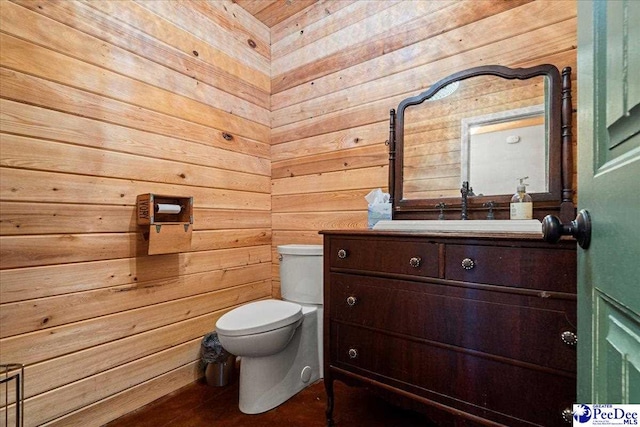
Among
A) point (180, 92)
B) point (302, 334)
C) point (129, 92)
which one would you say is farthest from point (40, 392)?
point (180, 92)

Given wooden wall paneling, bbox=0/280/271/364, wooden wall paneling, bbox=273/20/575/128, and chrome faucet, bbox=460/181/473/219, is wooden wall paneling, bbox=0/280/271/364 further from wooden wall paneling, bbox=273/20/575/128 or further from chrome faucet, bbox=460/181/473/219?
chrome faucet, bbox=460/181/473/219

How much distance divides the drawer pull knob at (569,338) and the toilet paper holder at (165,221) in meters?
1.74

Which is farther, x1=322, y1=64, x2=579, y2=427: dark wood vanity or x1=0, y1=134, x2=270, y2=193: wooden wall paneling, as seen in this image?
x1=0, y1=134, x2=270, y2=193: wooden wall paneling

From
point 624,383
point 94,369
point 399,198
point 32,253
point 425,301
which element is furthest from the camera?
point 399,198

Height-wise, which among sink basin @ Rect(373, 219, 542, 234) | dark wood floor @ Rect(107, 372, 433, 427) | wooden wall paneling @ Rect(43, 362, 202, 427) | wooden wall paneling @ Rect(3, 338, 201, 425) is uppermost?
sink basin @ Rect(373, 219, 542, 234)

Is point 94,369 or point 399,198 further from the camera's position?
point 399,198

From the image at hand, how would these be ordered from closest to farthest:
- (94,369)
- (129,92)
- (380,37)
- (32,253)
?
(32,253)
(94,369)
(129,92)
(380,37)

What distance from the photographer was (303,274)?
6.44 ft

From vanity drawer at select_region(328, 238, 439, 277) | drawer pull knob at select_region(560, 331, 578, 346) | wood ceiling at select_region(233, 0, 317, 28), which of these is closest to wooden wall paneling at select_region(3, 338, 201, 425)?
vanity drawer at select_region(328, 238, 439, 277)

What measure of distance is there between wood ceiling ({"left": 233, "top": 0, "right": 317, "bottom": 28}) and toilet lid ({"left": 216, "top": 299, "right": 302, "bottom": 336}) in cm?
206

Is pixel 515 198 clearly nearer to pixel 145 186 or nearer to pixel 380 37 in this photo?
pixel 380 37

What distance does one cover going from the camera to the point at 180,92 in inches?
75.8

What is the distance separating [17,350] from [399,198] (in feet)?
6.26

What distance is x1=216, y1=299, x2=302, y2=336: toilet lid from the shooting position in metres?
1.53
